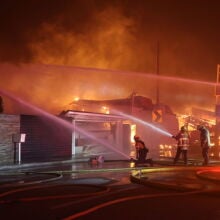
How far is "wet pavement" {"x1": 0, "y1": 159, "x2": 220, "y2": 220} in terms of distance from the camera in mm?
6691

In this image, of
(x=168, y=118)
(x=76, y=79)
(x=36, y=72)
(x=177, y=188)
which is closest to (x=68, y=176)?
(x=177, y=188)

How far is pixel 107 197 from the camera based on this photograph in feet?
27.3

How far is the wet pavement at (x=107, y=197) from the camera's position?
669 centimetres

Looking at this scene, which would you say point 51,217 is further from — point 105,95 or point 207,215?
point 105,95

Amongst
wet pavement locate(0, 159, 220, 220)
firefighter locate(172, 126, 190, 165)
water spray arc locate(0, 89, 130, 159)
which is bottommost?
wet pavement locate(0, 159, 220, 220)

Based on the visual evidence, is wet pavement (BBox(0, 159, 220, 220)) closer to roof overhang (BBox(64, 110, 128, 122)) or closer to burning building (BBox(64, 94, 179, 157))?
roof overhang (BBox(64, 110, 128, 122))

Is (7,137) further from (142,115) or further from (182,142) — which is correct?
(142,115)

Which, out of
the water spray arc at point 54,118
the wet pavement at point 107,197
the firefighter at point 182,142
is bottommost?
the wet pavement at point 107,197

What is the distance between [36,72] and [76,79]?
7123 mm

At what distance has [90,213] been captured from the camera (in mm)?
6633

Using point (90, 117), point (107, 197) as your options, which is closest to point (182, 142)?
point (90, 117)

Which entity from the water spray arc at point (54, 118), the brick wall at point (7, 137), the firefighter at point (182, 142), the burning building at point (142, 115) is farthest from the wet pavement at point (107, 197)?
the burning building at point (142, 115)

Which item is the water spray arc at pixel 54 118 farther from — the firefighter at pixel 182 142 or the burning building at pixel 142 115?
the burning building at pixel 142 115

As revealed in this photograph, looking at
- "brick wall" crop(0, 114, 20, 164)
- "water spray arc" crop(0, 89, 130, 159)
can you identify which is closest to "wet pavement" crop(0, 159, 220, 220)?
"brick wall" crop(0, 114, 20, 164)
